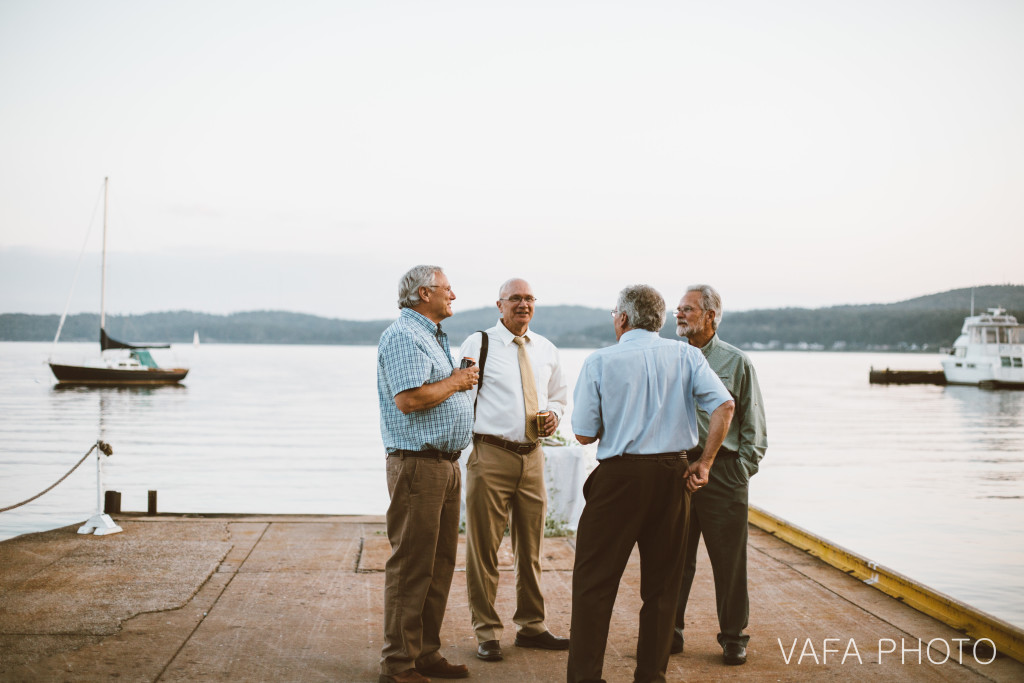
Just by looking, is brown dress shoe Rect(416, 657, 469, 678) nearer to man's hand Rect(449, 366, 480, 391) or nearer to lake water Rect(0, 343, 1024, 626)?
man's hand Rect(449, 366, 480, 391)

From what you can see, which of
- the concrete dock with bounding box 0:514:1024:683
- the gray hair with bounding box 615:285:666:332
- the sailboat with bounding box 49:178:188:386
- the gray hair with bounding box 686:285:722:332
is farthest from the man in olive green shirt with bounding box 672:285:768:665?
the sailboat with bounding box 49:178:188:386

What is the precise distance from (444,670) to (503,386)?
143cm

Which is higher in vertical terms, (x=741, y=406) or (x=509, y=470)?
(x=741, y=406)

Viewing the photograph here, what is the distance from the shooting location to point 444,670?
13.2ft

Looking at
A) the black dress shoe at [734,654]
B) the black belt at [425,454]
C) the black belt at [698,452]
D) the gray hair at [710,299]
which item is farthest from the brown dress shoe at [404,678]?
the gray hair at [710,299]

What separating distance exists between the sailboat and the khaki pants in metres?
54.9

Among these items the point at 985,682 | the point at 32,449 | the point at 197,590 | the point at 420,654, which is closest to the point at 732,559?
the point at 985,682

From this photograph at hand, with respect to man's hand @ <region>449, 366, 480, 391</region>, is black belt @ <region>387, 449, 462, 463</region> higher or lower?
lower

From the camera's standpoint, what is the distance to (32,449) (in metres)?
23.1

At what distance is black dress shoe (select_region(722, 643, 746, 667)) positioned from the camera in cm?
426

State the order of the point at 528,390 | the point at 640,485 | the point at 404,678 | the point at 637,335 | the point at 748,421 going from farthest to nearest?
the point at 528,390, the point at 748,421, the point at 404,678, the point at 637,335, the point at 640,485

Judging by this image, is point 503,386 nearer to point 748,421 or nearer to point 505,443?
point 505,443

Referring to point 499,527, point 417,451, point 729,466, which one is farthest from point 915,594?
point 417,451

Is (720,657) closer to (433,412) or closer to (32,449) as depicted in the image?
(433,412)
